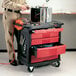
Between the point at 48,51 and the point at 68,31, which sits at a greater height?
the point at 68,31

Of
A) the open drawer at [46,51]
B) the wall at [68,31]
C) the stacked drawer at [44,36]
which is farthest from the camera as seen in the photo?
the wall at [68,31]

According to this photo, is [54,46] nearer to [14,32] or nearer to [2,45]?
[14,32]

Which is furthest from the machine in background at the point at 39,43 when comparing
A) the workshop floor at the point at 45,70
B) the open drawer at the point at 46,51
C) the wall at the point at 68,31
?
the wall at the point at 68,31

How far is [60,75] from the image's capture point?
3037 mm

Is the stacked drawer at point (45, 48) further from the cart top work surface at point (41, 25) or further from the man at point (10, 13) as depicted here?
the man at point (10, 13)

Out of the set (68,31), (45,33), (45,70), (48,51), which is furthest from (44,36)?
(68,31)

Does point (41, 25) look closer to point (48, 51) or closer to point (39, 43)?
point (39, 43)

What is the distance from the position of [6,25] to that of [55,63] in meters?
1.05

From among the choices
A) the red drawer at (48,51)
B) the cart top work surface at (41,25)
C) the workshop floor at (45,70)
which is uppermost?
the cart top work surface at (41,25)

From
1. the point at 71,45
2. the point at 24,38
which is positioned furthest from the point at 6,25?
the point at 71,45

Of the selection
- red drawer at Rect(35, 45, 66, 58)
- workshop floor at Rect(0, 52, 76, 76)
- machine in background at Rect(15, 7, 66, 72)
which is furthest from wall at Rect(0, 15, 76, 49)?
red drawer at Rect(35, 45, 66, 58)

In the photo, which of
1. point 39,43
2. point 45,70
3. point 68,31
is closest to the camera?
point 39,43

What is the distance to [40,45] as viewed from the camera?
312 centimetres

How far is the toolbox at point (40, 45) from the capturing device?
2.96 metres
